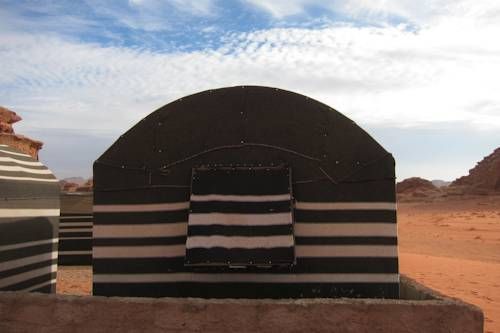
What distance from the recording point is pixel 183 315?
3789 millimetres

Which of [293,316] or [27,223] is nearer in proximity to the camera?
[293,316]

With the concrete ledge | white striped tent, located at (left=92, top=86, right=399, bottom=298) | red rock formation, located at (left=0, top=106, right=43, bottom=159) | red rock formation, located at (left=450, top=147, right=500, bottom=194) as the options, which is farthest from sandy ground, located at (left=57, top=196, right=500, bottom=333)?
red rock formation, located at (left=0, top=106, right=43, bottom=159)

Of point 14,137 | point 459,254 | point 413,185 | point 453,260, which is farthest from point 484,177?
point 14,137

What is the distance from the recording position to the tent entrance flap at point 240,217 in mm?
4543

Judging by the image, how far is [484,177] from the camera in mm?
52500

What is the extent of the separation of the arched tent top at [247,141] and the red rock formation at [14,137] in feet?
83.8

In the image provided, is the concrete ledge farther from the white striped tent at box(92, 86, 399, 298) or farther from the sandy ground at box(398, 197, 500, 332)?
the sandy ground at box(398, 197, 500, 332)

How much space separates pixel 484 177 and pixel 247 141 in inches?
2116

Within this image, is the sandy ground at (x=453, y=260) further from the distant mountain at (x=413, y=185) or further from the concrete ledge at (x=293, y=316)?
the distant mountain at (x=413, y=185)

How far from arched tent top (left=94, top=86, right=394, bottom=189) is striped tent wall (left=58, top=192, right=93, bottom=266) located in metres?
8.08

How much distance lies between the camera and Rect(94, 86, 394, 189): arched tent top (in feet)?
16.4

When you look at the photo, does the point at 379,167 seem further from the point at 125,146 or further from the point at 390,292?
the point at 125,146

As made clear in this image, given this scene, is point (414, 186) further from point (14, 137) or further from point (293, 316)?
point (293, 316)

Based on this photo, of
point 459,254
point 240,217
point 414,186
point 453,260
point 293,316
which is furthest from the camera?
point 414,186
